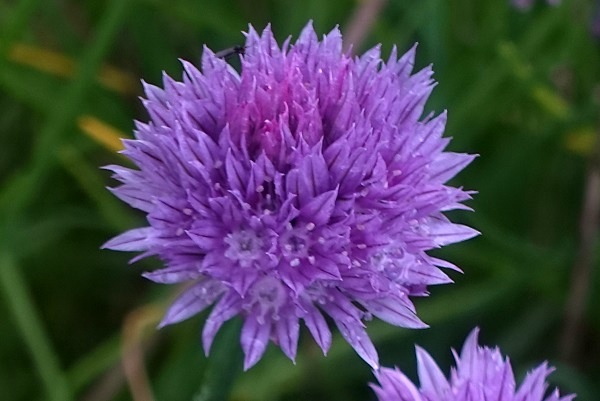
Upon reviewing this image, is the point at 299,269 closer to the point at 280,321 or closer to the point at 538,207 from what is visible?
the point at 280,321

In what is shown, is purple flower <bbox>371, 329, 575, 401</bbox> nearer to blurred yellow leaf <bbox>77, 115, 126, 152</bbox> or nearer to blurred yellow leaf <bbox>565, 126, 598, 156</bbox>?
Result: blurred yellow leaf <bbox>77, 115, 126, 152</bbox>

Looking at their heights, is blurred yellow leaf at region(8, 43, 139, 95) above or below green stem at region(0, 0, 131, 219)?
above

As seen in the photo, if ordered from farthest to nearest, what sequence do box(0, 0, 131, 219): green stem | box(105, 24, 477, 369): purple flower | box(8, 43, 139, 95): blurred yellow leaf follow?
box(8, 43, 139, 95): blurred yellow leaf → box(0, 0, 131, 219): green stem → box(105, 24, 477, 369): purple flower

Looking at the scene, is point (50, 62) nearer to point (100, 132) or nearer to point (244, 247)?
point (100, 132)

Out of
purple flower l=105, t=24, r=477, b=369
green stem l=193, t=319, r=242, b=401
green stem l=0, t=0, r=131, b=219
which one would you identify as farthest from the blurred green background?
purple flower l=105, t=24, r=477, b=369

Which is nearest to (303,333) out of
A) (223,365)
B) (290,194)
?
(223,365)

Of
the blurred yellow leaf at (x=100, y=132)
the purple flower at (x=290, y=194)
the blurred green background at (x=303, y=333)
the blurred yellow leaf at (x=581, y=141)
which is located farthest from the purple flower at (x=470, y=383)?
the blurred yellow leaf at (x=581, y=141)
